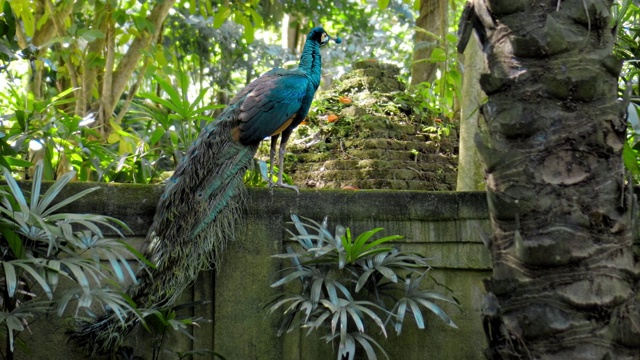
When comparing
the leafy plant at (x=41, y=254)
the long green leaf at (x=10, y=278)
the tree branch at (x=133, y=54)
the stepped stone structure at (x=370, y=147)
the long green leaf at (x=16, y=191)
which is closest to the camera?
the long green leaf at (x=10, y=278)

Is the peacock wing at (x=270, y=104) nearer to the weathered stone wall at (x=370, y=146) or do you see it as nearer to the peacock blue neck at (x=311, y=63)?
the peacock blue neck at (x=311, y=63)

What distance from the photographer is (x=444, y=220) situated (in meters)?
4.26

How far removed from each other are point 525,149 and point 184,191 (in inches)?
86.7

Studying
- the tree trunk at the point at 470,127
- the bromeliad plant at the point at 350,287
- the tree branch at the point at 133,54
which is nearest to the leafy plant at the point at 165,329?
the bromeliad plant at the point at 350,287

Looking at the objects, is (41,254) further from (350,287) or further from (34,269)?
(350,287)

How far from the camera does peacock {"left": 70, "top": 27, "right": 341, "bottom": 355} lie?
3924 mm

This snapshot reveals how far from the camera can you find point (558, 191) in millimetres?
2434

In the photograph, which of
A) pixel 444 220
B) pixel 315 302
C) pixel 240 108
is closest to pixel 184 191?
pixel 240 108

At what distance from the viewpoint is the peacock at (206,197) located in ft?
12.9

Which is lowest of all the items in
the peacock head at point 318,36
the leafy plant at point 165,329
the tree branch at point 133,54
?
the leafy plant at point 165,329

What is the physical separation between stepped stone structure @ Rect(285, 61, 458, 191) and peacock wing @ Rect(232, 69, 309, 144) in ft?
2.98

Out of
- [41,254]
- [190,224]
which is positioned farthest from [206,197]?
[41,254]

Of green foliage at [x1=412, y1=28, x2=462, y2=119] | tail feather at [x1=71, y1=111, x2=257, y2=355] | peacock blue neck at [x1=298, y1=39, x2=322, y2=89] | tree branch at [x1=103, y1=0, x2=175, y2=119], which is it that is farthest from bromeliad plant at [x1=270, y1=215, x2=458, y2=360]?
tree branch at [x1=103, y1=0, x2=175, y2=119]

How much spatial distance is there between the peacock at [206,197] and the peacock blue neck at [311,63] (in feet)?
0.06
